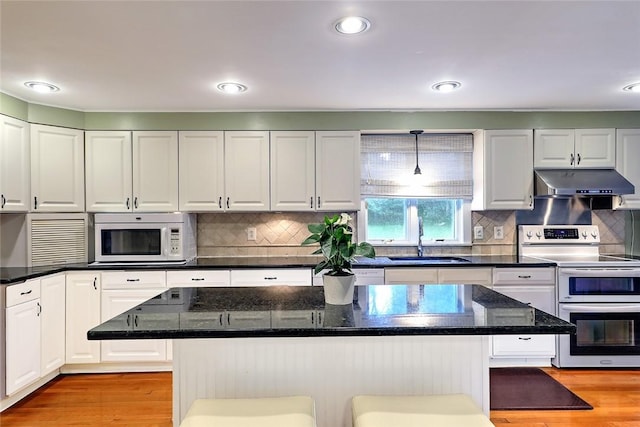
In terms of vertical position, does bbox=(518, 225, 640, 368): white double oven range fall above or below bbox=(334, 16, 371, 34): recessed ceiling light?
below

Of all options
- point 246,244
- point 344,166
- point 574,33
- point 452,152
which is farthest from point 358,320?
point 452,152

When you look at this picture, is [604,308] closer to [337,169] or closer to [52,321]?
[337,169]

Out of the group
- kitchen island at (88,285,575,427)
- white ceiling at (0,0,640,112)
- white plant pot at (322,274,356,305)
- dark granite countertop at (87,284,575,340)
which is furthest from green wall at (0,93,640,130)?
kitchen island at (88,285,575,427)

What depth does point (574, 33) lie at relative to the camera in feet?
6.62

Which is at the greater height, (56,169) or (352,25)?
(352,25)

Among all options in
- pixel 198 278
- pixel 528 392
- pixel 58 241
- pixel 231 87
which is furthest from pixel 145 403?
pixel 528 392

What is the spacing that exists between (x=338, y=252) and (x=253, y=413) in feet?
2.32

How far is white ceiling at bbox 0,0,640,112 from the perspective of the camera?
5.90 feet

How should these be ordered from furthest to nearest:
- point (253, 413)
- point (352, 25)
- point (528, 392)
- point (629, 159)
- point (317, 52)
Result: 1. point (629, 159)
2. point (528, 392)
3. point (317, 52)
4. point (352, 25)
5. point (253, 413)

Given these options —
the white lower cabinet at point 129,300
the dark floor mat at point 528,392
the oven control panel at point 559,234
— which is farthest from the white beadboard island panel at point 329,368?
the oven control panel at point 559,234

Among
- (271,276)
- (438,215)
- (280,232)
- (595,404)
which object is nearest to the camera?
(595,404)

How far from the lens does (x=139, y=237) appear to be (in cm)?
335

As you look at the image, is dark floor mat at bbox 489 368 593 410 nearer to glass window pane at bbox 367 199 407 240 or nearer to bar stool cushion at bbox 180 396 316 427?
glass window pane at bbox 367 199 407 240

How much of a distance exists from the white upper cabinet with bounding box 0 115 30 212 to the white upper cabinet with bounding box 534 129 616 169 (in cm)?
446
